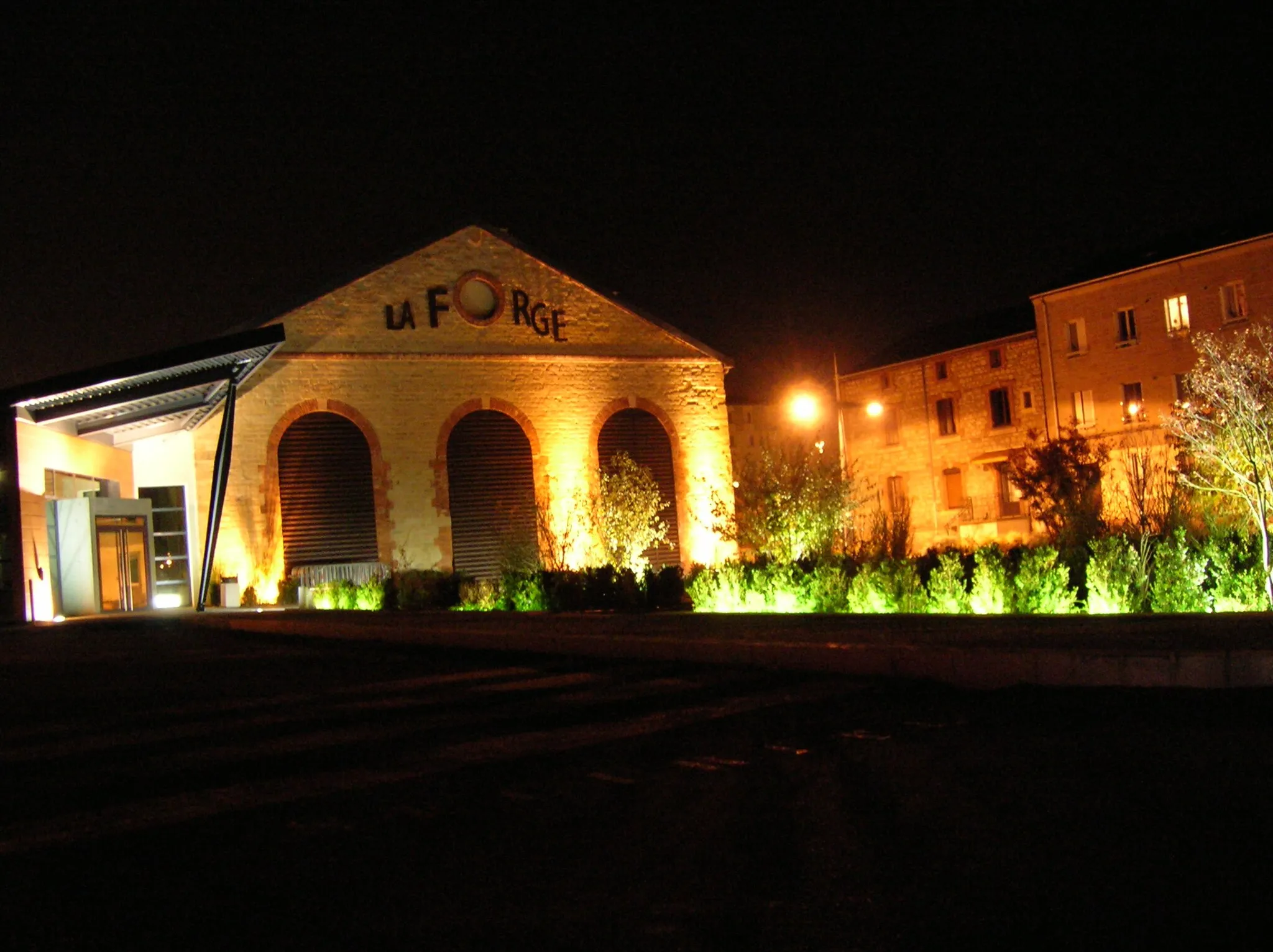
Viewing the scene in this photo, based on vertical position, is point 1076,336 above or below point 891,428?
above

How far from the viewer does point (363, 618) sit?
1762 centimetres

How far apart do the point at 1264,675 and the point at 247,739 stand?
660 cm

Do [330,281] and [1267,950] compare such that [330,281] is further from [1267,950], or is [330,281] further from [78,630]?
[1267,950]

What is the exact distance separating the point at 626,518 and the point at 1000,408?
71.8 ft

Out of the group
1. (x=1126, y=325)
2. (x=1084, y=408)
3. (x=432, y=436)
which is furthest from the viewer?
(x=1084, y=408)

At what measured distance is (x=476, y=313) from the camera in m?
27.6

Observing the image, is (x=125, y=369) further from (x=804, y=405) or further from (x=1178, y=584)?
(x=1178, y=584)

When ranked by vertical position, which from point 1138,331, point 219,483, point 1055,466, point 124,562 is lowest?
point 124,562

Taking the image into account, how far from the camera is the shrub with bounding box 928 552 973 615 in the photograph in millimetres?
13359

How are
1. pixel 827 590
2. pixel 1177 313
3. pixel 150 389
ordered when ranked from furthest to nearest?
pixel 1177 313 < pixel 150 389 < pixel 827 590

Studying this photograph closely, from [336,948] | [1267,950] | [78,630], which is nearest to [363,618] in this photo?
[78,630]

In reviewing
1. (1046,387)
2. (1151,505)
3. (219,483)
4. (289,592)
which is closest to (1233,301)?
(1046,387)

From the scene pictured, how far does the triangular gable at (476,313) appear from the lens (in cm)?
2620

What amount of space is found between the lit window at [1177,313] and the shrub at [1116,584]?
Result: 2432 centimetres
